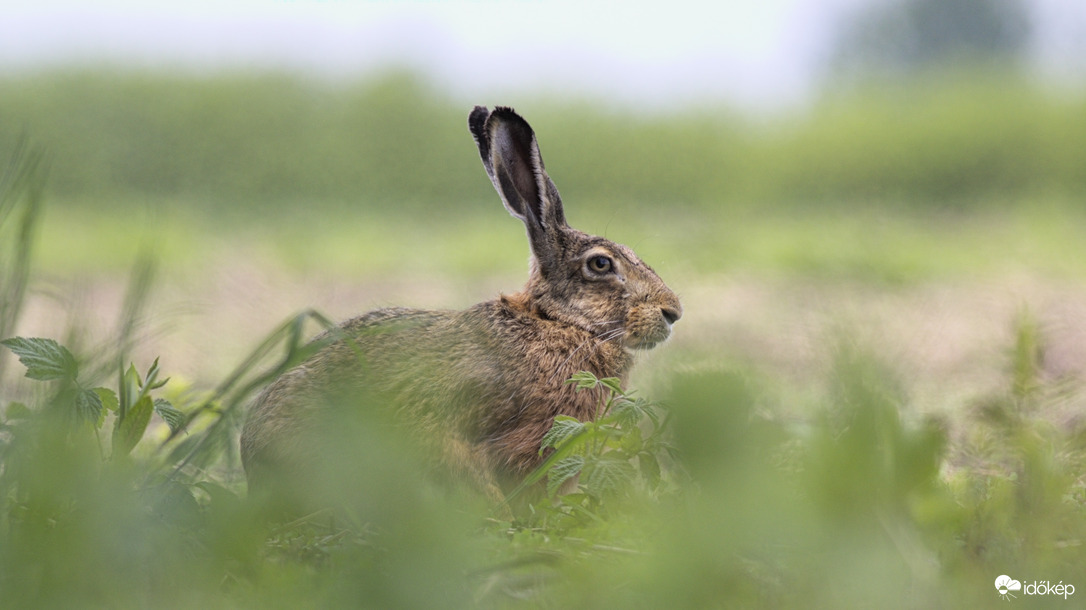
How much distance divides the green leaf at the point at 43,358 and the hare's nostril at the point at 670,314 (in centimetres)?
176

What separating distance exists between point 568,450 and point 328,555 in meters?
0.40

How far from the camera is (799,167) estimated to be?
14.7 metres

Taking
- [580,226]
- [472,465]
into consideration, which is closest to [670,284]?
[472,465]

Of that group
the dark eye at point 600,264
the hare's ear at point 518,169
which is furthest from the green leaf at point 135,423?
the dark eye at point 600,264

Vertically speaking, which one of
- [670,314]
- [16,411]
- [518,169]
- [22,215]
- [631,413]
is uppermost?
[518,169]

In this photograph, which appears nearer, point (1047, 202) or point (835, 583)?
point (835, 583)

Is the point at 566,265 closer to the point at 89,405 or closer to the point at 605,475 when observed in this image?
the point at 605,475

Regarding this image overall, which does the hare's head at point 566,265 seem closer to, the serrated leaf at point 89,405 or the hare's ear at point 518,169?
the hare's ear at point 518,169

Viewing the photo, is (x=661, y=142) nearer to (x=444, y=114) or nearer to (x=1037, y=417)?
(x=444, y=114)

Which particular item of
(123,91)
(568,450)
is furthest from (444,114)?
(568,450)

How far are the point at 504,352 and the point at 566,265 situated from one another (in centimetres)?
48

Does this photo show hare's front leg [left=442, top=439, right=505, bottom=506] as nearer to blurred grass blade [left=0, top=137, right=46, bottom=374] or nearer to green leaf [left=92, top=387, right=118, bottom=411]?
green leaf [left=92, top=387, right=118, bottom=411]

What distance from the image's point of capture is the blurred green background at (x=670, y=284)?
827mm

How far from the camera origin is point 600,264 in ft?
9.97
